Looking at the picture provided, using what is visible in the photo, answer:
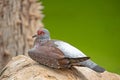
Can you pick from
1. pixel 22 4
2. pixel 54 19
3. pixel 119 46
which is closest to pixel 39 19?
pixel 22 4

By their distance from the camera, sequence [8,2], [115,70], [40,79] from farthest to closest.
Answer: [115,70] < [8,2] < [40,79]

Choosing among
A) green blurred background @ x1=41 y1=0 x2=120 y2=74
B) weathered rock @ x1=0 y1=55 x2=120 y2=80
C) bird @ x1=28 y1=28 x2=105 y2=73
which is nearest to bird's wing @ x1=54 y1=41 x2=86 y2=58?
A: bird @ x1=28 y1=28 x2=105 y2=73

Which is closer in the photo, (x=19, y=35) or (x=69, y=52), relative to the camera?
(x=69, y=52)

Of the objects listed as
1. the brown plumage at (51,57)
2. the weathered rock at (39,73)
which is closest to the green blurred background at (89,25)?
the weathered rock at (39,73)

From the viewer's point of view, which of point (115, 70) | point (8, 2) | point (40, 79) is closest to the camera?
point (40, 79)

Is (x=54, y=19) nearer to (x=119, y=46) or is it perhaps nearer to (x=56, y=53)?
(x=119, y=46)

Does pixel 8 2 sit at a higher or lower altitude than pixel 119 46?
higher
